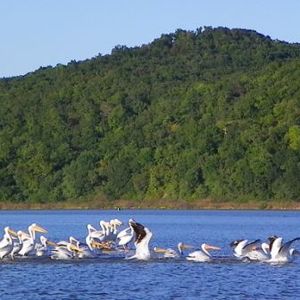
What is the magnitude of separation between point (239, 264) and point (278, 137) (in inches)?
2306

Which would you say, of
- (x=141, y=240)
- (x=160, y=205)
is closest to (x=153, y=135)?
(x=160, y=205)

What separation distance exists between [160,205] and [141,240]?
6047 cm

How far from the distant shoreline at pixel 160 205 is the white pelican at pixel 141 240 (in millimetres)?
53759

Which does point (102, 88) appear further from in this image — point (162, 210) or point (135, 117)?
point (162, 210)

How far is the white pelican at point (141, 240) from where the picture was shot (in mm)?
31281

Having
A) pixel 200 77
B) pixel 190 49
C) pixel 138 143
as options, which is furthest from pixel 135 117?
pixel 190 49

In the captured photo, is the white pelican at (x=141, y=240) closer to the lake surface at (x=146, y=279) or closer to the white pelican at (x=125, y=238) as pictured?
the lake surface at (x=146, y=279)

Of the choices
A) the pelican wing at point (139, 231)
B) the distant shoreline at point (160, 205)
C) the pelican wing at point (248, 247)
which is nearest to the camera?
the pelican wing at point (139, 231)

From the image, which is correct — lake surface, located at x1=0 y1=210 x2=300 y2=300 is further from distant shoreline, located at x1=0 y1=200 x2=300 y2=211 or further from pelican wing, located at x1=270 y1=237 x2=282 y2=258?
distant shoreline, located at x1=0 y1=200 x2=300 y2=211

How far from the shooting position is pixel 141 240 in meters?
31.5

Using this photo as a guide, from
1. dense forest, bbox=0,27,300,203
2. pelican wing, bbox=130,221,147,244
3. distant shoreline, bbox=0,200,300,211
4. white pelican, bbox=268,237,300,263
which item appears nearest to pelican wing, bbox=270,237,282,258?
white pelican, bbox=268,237,300,263

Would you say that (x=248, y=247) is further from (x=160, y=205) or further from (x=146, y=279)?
(x=160, y=205)

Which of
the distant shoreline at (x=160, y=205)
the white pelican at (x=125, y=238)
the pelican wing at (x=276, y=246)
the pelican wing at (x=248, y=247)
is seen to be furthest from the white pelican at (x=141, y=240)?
the distant shoreline at (x=160, y=205)

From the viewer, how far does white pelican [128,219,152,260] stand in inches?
1232
